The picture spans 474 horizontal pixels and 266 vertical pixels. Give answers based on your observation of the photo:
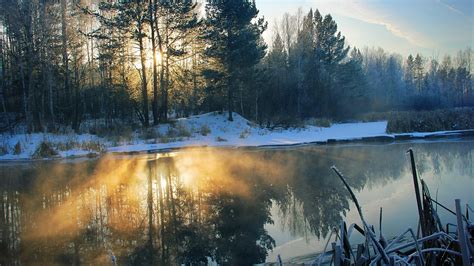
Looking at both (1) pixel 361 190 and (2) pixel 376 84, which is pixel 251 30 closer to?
(1) pixel 361 190

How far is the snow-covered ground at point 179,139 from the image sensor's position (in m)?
17.2

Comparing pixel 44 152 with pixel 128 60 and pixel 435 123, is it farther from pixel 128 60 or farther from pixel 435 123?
pixel 435 123

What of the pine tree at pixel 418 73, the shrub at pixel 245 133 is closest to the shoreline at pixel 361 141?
the shrub at pixel 245 133

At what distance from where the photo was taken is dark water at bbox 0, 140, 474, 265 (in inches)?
203

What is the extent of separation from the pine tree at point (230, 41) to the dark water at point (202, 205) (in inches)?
580

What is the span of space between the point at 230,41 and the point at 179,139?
31.9 feet

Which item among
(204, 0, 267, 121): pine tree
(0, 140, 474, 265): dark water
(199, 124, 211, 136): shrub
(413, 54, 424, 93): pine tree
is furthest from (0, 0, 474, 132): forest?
(413, 54, 424, 93): pine tree

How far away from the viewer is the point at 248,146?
59.6 ft

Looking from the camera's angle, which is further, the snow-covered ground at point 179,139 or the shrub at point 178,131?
the shrub at point 178,131

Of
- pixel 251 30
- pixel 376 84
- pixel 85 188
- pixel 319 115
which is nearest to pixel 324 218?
pixel 85 188

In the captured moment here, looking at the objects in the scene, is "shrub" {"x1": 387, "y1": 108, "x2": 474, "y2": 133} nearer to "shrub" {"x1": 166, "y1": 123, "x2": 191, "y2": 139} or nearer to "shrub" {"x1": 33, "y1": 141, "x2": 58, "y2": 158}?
"shrub" {"x1": 166, "y1": 123, "x2": 191, "y2": 139}

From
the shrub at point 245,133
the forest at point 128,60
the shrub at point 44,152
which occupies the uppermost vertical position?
the forest at point 128,60

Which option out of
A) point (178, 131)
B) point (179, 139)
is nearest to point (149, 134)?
point (178, 131)

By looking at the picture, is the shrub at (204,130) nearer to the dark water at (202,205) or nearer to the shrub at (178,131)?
the shrub at (178,131)
